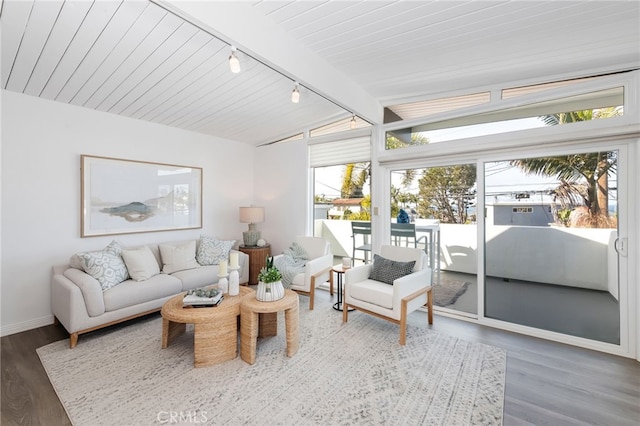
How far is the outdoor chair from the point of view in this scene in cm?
432

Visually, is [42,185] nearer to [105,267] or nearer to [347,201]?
[105,267]

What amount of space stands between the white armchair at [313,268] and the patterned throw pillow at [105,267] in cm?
200

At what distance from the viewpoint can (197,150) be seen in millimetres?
4613

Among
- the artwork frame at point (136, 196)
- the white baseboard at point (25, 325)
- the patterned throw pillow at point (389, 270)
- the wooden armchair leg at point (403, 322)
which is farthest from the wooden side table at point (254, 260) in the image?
the wooden armchair leg at point (403, 322)

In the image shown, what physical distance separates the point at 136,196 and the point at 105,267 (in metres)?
1.20

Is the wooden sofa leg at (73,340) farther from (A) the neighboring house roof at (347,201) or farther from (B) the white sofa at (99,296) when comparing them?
(A) the neighboring house roof at (347,201)

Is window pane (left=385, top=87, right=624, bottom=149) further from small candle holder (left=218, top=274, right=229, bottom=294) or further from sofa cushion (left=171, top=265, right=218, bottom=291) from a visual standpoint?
sofa cushion (left=171, top=265, right=218, bottom=291)

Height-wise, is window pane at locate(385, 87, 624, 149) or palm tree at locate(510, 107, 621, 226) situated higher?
window pane at locate(385, 87, 624, 149)

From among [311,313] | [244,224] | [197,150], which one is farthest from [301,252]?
[197,150]

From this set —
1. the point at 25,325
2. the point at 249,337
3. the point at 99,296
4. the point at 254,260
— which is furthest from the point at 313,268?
the point at 25,325

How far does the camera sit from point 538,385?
7.14ft

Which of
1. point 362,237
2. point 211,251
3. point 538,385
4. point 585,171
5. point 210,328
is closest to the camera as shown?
point 538,385

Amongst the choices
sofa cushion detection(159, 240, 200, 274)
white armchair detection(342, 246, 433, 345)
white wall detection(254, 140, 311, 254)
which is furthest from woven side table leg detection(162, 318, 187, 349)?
white wall detection(254, 140, 311, 254)

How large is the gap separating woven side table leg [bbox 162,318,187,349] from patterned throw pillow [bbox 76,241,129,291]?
33.1 inches
